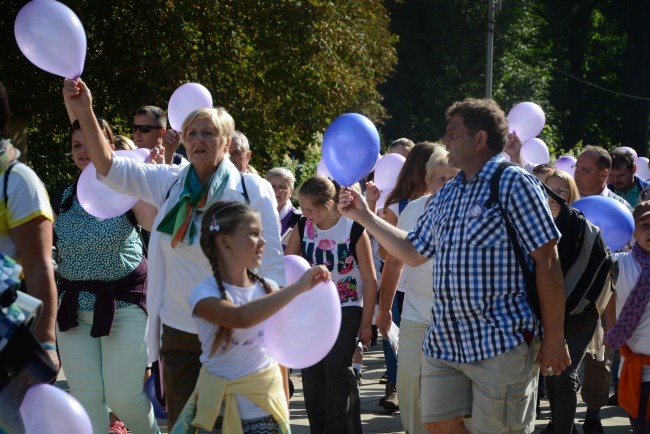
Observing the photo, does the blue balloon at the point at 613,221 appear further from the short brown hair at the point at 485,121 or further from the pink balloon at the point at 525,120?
the pink balloon at the point at 525,120

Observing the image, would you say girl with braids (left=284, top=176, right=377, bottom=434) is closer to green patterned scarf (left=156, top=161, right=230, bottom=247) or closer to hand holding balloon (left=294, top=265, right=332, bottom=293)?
green patterned scarf (left=156, top=161, right=230, bottom=247)

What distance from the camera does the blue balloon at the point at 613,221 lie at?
6812 mm

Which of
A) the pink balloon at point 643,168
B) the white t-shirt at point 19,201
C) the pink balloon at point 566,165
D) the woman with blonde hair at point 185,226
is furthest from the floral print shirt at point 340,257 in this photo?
the pink balloon at point 643,168

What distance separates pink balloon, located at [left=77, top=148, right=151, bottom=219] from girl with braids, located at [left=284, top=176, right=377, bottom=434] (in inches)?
65.9

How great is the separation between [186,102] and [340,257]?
146 cm

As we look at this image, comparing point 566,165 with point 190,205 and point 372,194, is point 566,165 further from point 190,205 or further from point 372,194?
point 190,205

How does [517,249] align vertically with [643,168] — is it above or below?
above

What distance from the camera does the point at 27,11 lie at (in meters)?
5.26

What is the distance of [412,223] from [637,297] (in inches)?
56.7

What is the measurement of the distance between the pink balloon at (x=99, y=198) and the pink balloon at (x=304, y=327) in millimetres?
1483

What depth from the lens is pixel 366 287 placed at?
7.08 m

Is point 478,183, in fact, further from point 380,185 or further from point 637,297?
point 380,185

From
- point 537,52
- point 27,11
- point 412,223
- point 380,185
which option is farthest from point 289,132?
point 537,52

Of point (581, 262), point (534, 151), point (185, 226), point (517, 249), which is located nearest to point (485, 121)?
point (517, 249)
